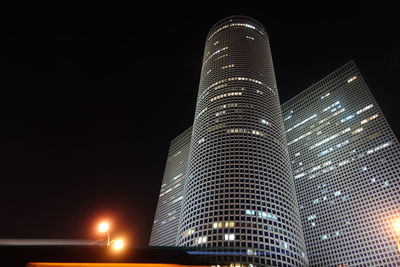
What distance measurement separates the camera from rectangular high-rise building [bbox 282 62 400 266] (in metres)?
137

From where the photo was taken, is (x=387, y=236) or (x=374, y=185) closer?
(x=387, y=236)

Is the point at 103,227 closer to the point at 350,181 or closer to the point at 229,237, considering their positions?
the point at 229,237

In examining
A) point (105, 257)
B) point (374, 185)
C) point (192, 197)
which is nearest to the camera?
point (105, 257)

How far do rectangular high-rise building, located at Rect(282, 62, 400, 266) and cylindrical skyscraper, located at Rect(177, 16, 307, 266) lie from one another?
4954 cm

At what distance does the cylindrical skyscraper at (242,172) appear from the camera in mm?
96125

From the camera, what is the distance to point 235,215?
326ft

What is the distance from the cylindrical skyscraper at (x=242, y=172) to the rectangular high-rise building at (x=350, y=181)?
49536mm

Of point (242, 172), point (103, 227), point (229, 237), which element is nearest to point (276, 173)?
point (242, 172)

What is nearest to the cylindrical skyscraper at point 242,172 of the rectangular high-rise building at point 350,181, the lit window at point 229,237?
the lit window at point 229,237

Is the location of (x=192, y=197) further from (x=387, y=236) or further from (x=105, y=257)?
(x=105, y=257)

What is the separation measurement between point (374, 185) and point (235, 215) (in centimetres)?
8882

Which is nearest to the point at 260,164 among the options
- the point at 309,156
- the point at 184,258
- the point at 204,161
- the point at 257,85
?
the point at 204,161

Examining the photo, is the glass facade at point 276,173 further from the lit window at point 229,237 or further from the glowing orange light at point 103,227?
the glowing orange light at point 103,227

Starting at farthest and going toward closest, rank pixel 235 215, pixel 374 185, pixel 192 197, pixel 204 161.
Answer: pixel 374 185
pixel 204 161
pixel 192 197
pixel 235 215
